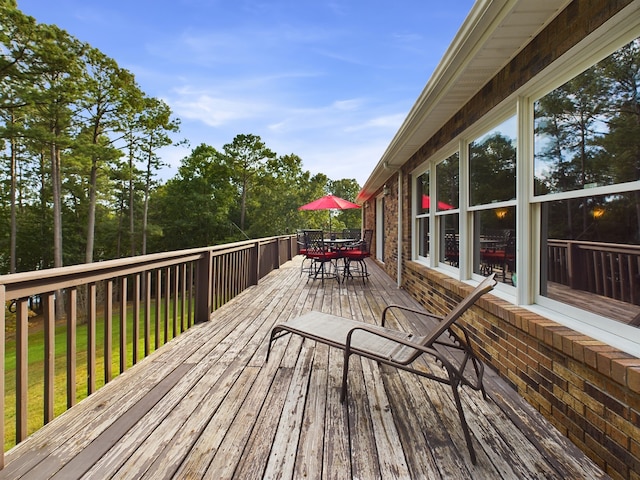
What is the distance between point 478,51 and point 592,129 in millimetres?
919

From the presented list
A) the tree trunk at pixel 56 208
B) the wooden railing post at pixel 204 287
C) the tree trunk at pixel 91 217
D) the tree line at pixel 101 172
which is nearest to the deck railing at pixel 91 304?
the wooden railing post at pixel 204 287

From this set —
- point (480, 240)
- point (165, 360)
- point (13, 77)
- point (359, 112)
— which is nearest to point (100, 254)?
point (13, 77)

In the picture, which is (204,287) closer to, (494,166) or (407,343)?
(407,343)

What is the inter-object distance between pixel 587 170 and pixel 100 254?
2737cm

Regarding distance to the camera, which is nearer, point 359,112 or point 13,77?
point 13,77

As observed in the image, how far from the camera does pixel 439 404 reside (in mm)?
2109

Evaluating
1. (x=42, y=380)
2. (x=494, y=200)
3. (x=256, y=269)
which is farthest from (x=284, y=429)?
(x=42, y=380)

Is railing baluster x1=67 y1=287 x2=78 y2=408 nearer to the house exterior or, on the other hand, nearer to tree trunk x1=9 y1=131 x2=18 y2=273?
the house exterior

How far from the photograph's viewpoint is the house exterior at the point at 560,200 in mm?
1560

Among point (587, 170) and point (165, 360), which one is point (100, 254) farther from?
point (587, 170)

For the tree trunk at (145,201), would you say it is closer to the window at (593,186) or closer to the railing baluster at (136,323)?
the railing baluster at (136,323)

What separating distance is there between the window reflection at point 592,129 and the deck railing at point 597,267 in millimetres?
346

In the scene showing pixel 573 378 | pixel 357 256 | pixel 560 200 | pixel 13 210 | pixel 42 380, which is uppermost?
pixel 13 210

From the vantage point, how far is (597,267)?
72.8 inches
